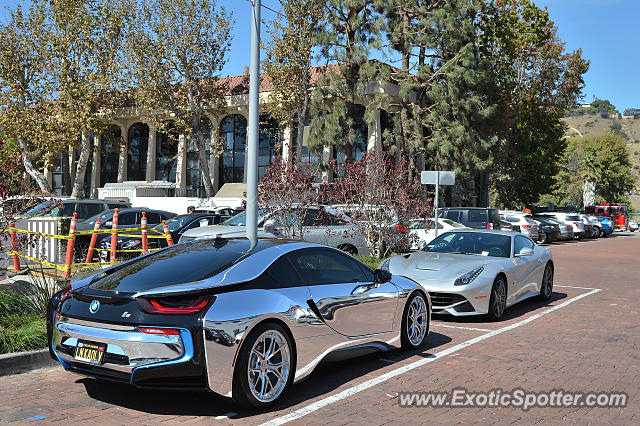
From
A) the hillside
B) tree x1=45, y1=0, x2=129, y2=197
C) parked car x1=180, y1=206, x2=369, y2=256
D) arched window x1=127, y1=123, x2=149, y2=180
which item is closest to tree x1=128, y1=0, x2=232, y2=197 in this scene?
tree x1=45, y1=0, x2=129, y2=197

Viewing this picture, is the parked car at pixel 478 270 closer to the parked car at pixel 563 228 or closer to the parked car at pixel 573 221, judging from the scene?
the parked car at pixel 563 228

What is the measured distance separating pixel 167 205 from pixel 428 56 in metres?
20.3

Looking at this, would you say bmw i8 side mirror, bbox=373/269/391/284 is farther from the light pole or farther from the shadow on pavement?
the light pole

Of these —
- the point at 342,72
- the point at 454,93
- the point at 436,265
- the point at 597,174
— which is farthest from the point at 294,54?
the point at 597,174

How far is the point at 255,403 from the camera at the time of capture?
498 cm

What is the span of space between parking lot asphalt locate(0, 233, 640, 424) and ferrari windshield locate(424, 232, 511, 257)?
1.53 m

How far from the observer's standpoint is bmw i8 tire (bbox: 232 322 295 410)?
487 cm

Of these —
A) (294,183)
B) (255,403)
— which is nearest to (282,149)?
(294,183)

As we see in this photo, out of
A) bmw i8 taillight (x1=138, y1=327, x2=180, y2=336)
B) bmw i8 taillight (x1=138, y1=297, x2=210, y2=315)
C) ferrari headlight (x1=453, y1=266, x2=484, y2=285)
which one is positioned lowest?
ferrari headlight (x1=453, y1=266, x2=484, y2=285)

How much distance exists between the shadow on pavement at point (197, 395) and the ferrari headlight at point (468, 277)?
2925 millimetres

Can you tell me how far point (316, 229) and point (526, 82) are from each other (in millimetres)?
33685

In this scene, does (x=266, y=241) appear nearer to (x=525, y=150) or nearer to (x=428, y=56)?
(x=428, y=56)

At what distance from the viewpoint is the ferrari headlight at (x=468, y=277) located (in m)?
9.17

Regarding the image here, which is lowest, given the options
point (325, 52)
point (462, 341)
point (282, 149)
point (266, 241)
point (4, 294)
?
point (462, 341)
